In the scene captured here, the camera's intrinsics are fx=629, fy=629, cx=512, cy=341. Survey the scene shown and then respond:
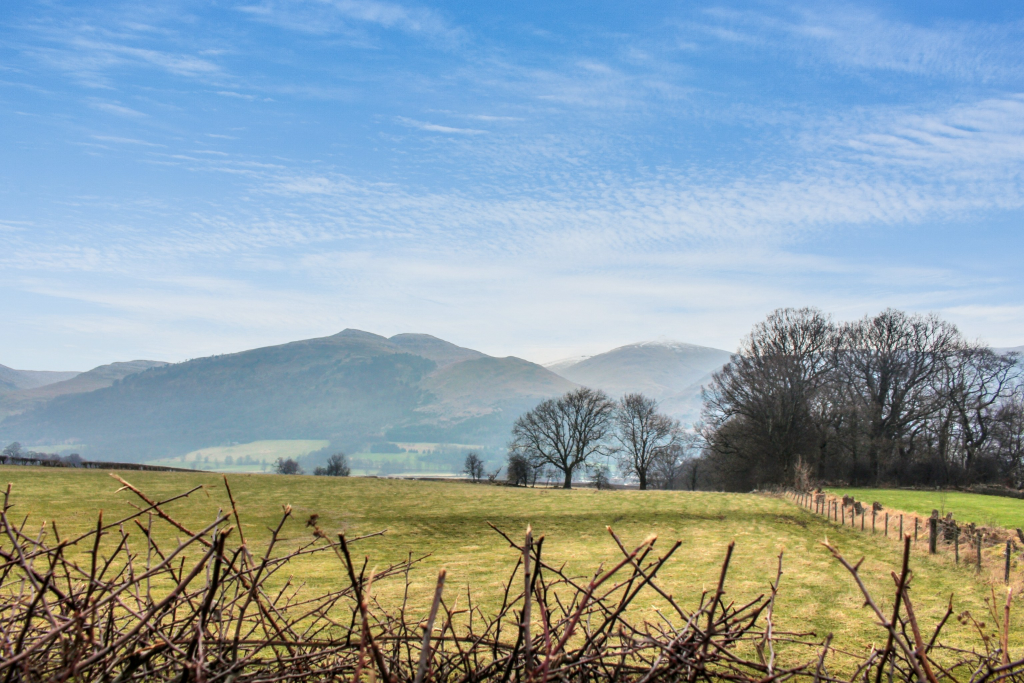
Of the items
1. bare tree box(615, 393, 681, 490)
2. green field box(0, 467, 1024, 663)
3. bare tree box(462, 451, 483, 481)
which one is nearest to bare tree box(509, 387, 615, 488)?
bare tree box(615, 393, 681, 490)

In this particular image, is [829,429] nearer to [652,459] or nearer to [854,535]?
[652,459]

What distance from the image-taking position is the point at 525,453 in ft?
169

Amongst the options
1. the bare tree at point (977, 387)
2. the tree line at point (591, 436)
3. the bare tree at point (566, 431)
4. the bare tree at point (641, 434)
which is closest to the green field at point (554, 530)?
the bare tree at point (566, 431)

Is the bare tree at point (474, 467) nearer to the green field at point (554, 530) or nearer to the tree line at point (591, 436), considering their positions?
the tree line at point (591, 436)

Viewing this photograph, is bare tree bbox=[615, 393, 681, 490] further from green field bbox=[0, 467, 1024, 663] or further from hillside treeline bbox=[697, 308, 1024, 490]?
green field bbox=[0, 467, 1024, 663]

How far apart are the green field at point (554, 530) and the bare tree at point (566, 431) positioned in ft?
56.8

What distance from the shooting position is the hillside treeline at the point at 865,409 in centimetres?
4031

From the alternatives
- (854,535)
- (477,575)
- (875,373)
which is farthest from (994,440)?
(477,575)

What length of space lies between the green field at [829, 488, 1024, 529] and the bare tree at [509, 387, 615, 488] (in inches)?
880

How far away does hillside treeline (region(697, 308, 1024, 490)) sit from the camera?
40312 mm

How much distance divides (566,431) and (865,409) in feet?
76.2

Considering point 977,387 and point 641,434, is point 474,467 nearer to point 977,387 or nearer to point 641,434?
point 641,434

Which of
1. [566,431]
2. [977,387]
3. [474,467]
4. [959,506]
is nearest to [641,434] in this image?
[566,431]

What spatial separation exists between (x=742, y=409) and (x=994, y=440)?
1781cm
